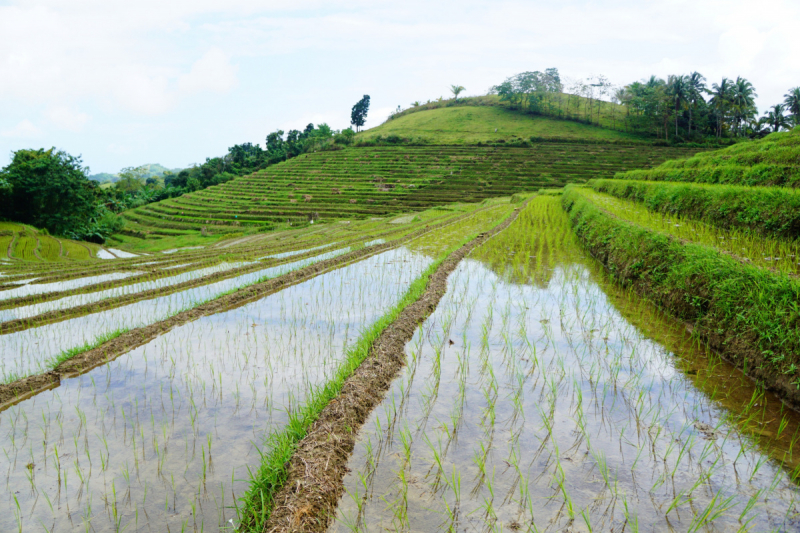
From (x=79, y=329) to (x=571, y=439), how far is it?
19.1 feet

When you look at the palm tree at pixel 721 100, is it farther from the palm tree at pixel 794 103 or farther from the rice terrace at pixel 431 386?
the rice terrace at pixel 431 386

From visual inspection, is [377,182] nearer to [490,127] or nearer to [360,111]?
[490,127]

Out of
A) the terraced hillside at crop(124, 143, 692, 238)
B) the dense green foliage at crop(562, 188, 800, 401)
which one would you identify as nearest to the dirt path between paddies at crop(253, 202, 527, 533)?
the dense green foliage at crop(562, 188, 800, 401)

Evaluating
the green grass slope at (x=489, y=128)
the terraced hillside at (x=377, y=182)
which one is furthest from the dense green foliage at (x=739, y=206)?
the green grass slope at (x=489, y=128)

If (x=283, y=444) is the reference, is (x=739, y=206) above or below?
above

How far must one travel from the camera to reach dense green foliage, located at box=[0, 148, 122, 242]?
69.4ft

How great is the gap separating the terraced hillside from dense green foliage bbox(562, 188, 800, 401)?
80.7ft

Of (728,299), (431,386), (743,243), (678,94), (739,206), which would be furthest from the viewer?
(678,94)

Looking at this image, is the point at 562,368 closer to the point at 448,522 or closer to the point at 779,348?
the point at 779,348

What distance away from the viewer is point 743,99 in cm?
4606

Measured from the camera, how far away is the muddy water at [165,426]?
90.9 inches

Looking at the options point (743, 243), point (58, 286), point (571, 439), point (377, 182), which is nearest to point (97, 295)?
point (58, 286)

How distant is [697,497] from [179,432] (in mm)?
3182

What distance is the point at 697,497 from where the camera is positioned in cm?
230
